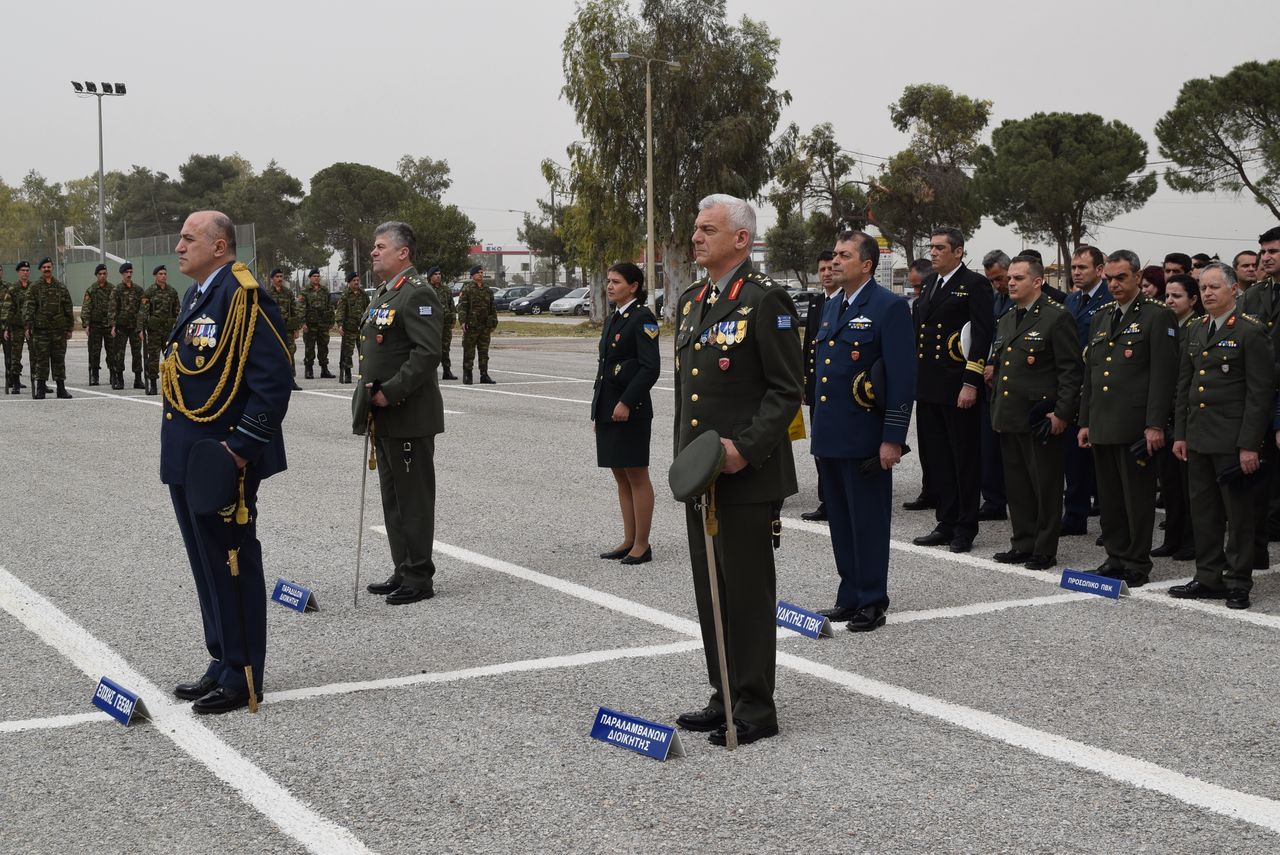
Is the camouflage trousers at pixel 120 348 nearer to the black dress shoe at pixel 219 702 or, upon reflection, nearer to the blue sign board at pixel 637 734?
the black dress shoe at pixel 219 702

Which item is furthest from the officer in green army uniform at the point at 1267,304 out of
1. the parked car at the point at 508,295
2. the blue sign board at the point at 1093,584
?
the parked car at the point at 508,295

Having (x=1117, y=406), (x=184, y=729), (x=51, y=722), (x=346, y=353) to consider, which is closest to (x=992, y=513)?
(x=1117, y=406)

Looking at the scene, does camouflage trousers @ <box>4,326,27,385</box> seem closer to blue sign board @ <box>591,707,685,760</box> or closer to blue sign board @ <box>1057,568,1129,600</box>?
blue sign board @ <box>1057,568,1129,600</box>

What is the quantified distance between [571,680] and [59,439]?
11.3m

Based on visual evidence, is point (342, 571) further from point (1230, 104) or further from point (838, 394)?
point (1230, 104)

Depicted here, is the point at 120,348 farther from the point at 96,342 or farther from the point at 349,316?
the point at 349,316

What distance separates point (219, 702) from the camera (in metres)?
5.45

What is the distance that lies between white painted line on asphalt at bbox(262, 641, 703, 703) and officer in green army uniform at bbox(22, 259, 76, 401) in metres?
16.5

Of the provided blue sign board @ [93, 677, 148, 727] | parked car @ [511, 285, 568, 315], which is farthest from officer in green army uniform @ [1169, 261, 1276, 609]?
parked car @ [511, 285, 568, 315]

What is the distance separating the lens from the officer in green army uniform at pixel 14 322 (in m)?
20.7

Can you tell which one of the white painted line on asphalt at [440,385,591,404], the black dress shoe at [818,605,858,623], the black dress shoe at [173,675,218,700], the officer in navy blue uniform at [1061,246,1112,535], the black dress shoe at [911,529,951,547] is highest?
the officer in navy blue uniform at [1061,246,1112,535]

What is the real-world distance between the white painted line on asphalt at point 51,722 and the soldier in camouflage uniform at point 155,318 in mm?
16740

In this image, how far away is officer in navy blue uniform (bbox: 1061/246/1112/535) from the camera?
31.7 ft

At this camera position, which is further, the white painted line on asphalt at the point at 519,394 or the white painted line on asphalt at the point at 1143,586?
the white painted line on asphalt at the point at 519,394
